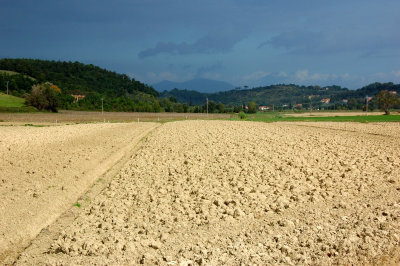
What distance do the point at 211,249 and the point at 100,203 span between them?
4261 millimetres

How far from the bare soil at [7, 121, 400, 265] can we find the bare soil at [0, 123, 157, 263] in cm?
35

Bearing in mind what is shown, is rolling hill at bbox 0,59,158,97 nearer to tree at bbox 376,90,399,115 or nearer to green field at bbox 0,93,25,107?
green field at bbox 0,93,25,107

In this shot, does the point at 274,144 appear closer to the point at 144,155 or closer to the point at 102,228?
the point at 144,155

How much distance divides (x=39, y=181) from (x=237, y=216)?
6.82m

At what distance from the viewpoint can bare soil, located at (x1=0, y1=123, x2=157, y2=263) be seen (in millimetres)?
7721

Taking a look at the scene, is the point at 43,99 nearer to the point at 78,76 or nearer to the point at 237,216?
the point at 237,216

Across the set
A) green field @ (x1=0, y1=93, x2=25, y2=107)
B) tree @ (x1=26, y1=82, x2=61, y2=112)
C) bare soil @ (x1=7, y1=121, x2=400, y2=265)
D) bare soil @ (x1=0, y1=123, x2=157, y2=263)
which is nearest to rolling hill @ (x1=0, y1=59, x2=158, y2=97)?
green field @ (x1=0, y1=93, x2=25, y2=107)

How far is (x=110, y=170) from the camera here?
14.6 metres

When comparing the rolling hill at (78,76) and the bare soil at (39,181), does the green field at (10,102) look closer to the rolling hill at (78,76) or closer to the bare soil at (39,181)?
the rolling hill at (78,76)

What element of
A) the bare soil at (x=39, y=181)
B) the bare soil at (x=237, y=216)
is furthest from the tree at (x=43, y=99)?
the bare soil at (x=237, y=216)

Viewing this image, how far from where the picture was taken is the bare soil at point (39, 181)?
25.3 ft

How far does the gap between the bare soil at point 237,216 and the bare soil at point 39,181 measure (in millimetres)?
345

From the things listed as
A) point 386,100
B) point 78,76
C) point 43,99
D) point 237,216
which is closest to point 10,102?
point 43,99

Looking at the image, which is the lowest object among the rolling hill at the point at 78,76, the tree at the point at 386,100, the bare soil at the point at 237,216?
the bare soil at the point at 237,216
